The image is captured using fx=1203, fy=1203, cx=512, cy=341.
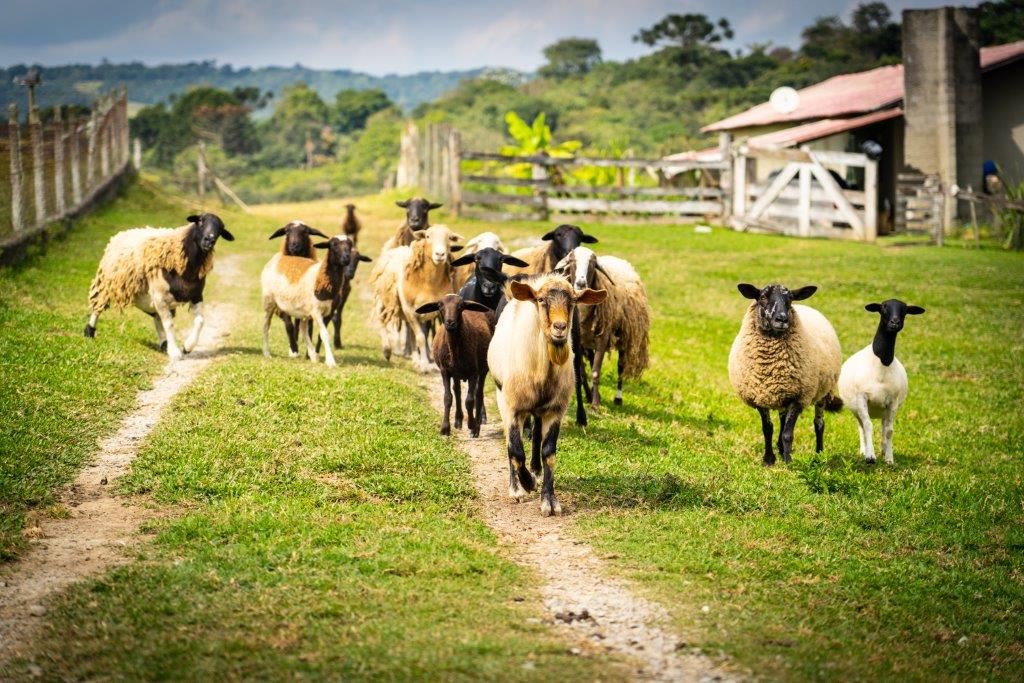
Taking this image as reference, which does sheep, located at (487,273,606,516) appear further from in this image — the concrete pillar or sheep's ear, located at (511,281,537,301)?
the concrete pillar

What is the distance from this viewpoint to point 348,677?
5.85 meters

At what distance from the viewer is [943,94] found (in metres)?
31.1

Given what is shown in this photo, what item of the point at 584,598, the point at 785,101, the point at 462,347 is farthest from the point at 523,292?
the point at 785,101

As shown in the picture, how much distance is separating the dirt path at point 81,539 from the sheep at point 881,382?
658cm

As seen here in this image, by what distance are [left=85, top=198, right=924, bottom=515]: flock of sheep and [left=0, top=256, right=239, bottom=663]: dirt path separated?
112 inches

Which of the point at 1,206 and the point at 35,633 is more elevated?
the point at 1,206

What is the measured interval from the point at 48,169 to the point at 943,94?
21792 mm

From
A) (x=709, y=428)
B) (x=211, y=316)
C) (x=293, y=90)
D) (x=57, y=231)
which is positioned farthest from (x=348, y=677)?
(x=293, y=90)

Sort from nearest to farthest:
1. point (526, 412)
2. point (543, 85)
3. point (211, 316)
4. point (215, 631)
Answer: point (215, 631) → point (526, 412) → point (211, 316) → point (543, 85)

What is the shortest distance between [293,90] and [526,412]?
291 ft

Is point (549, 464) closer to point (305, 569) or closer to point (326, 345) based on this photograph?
point (305, 569)

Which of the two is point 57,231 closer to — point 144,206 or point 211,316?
point 211,316

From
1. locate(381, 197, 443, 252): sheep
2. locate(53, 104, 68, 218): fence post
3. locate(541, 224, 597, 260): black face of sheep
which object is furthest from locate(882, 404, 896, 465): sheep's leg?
locate(53, 104, 68, 218): fence post

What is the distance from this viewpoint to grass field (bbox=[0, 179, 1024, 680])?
6.38 meters
